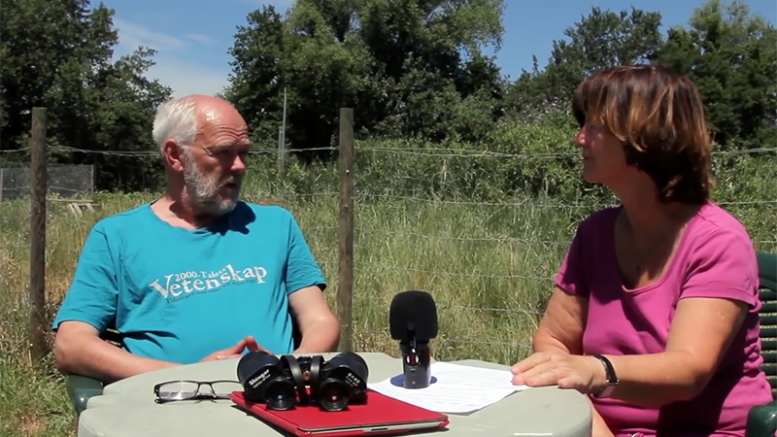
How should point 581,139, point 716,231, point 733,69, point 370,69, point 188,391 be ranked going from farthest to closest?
point 733,69, point 370,69, point 581,139, point 716,231, point 188,391

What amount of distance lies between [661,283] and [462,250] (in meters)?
3.20

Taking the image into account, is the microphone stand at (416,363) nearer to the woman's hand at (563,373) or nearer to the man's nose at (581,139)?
the woman's hand at (563,373)

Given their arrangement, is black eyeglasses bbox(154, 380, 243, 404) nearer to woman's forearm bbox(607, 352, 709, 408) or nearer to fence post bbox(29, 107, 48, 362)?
woman's forearm bbox(607, 352, 709, 408)

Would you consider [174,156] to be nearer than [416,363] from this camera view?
No

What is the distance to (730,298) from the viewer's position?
180 centimetres

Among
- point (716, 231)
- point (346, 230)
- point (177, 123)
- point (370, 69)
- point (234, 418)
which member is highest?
point (370, 69)

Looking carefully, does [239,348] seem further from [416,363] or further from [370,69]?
[370,69]

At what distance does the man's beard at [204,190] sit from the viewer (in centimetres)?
279

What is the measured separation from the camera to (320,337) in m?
2.67

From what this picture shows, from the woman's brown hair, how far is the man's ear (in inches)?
56.8

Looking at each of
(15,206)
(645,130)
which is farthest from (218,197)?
(15,206)

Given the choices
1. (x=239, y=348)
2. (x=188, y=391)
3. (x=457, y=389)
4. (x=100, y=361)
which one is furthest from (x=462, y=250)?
(x=188, y=391)

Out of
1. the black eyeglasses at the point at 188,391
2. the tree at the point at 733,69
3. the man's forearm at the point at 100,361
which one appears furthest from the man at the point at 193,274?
the tree at the point at 733,69

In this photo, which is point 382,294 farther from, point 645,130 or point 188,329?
point 645,130
